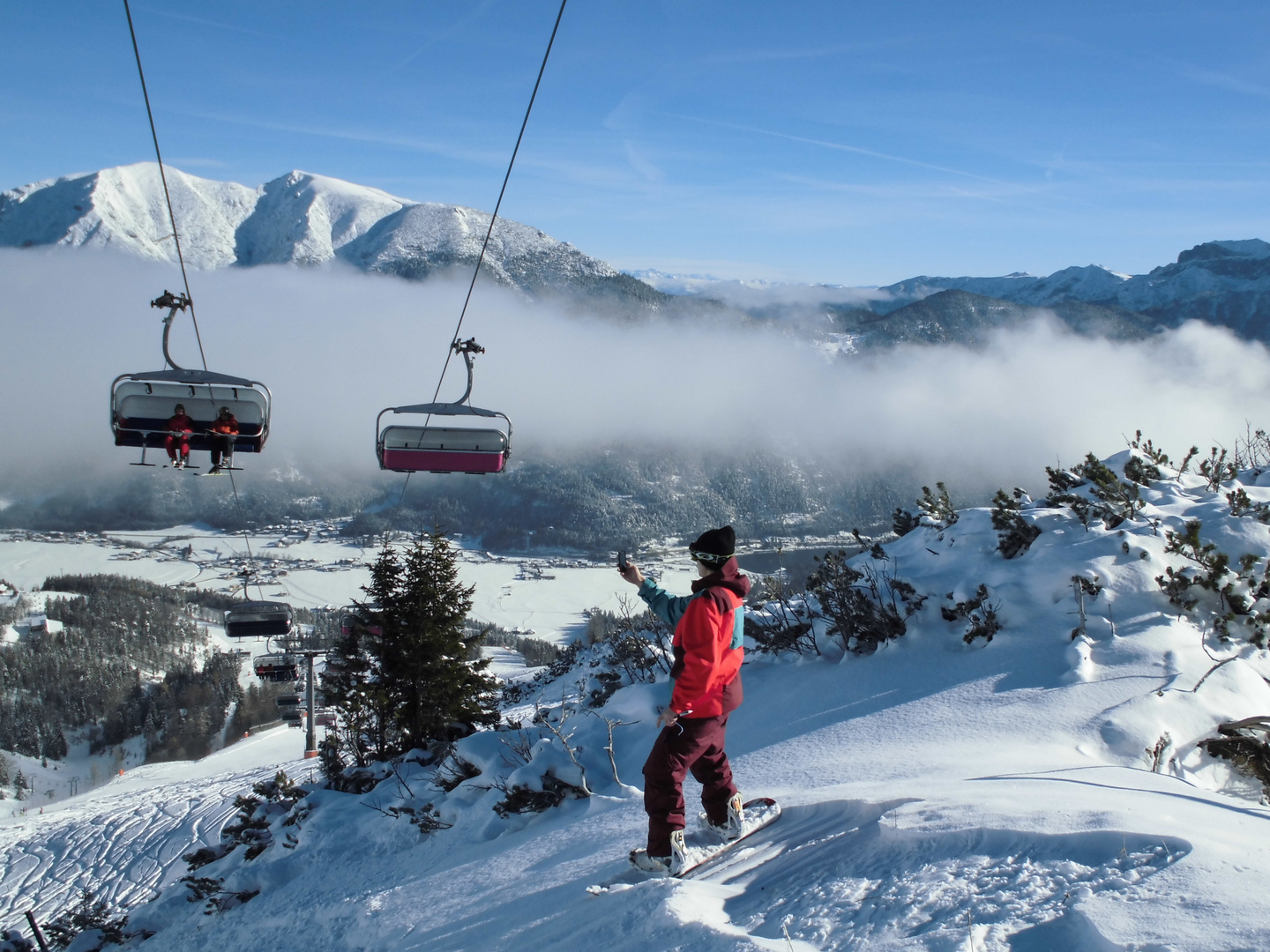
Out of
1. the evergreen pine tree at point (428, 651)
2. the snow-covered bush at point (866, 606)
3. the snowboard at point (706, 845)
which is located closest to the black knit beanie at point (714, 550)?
the snowboard at point (706, 845)

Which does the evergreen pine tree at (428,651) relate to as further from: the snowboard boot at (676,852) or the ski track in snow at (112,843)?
the snowboard boot at (676,852)

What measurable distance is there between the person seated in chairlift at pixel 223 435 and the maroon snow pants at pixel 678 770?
21.5 feet

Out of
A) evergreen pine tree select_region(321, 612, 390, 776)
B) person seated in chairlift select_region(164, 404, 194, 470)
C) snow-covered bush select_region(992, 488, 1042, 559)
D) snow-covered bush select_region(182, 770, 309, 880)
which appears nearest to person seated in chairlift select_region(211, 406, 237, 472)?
person seated in chairlift select_region(164, 404, 194, 470)

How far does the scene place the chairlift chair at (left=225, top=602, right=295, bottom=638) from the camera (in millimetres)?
20844

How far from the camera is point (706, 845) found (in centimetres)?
407

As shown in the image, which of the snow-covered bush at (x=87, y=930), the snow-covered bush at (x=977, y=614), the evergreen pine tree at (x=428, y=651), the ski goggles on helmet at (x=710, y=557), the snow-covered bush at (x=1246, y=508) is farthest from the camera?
the evergreen pine tree at (x=428, y=651)

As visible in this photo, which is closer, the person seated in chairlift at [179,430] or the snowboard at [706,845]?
the snowboard at [706,845]

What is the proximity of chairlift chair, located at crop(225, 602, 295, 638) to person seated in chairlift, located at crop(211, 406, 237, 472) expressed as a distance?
13768mm

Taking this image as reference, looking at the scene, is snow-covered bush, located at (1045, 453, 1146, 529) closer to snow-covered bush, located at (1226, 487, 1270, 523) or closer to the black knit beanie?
snow-covered bush, located at (1226, 487, 1270, 523)

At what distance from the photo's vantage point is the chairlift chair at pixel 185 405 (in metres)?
7.47

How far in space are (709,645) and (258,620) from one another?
20.4 metres

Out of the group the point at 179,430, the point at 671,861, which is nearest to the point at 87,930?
the point at 179,430

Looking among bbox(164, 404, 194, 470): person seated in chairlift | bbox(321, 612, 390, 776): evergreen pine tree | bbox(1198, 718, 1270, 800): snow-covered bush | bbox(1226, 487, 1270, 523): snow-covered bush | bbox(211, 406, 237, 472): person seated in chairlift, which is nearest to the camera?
bbox(1198, 718, 1270, 800): snow-covered bush

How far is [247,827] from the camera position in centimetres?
805
